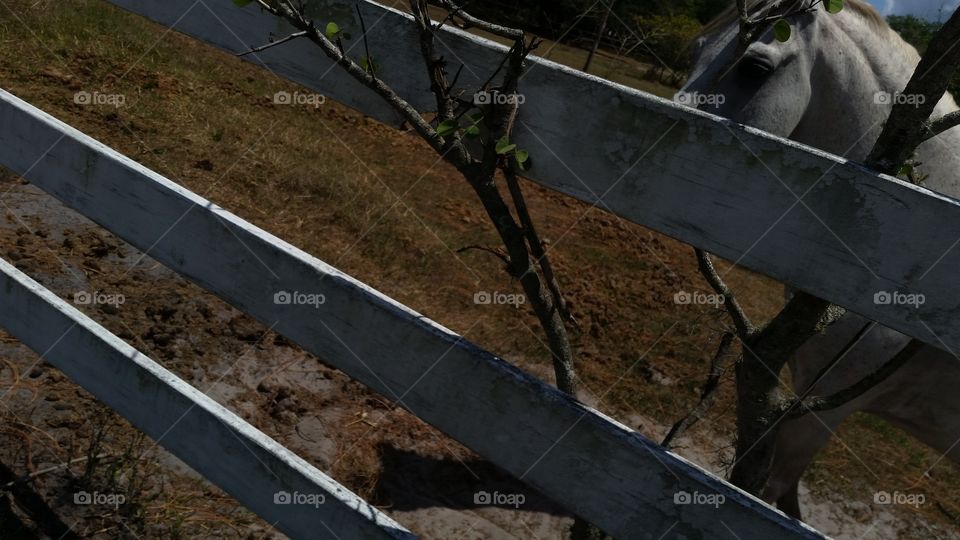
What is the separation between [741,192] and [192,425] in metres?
1.66

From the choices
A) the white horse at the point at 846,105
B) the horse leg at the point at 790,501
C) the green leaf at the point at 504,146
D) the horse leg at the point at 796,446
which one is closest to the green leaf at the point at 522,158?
the green leaf at the point at 504,146

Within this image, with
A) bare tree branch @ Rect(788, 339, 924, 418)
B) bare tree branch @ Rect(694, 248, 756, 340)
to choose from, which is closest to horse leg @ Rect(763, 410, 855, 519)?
bare tree branch @ Rect(788, 339, 924, 418)

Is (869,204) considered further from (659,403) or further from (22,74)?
(22,74)

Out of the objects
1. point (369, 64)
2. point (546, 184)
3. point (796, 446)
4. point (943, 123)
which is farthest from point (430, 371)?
point (796, 446)

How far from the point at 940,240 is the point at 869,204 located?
0.12 m

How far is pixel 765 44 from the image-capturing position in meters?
3.21

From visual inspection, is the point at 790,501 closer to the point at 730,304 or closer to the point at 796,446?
the point at 796,446

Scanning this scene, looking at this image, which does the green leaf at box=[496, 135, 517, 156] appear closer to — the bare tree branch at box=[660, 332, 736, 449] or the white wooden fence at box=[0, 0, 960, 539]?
the white wooden fence at box=[0, 0, 960, 539]

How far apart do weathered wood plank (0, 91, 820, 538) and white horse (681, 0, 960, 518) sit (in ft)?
5.51

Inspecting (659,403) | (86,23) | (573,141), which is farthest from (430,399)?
(86,23)

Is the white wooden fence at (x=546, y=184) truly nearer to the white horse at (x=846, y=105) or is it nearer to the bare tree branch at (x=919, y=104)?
the bare tree branch at (x=919, y=104)

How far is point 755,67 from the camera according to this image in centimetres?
320

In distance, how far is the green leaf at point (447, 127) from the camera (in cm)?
184

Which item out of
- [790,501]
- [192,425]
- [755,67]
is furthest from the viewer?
[790,501]
